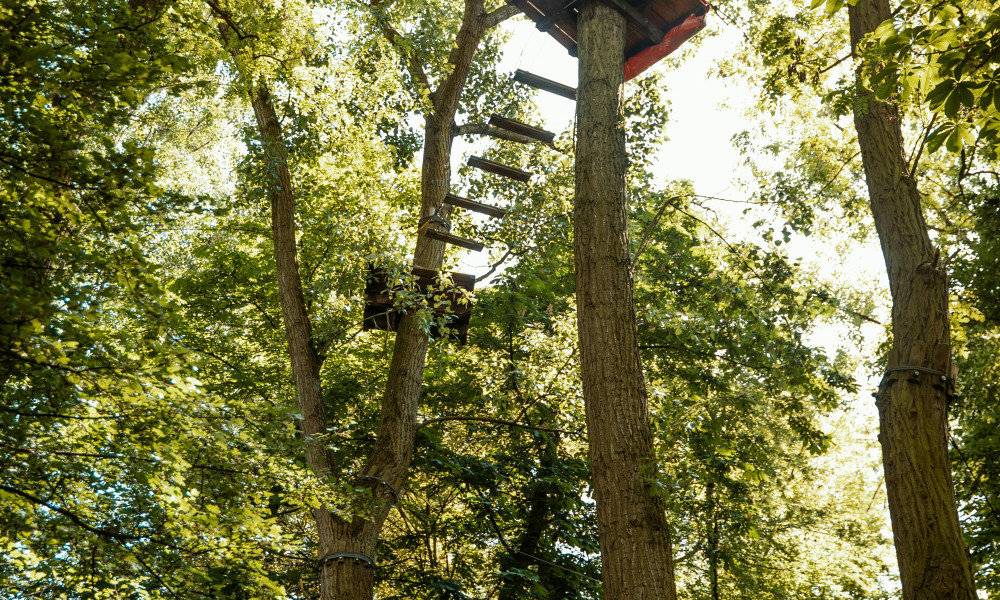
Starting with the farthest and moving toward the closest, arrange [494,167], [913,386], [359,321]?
[359,321] → [494,167] → [913,386]

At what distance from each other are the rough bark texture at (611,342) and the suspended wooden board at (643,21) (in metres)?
0.50

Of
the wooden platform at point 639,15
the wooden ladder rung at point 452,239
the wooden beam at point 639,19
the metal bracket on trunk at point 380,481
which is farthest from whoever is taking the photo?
the wooden ladder rung at point 452,239

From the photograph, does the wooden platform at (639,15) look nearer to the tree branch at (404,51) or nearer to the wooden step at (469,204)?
the tree branch at (404,51)

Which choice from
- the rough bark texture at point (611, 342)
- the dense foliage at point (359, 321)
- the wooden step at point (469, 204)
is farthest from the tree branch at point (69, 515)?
the wooden step at point (469, 204)

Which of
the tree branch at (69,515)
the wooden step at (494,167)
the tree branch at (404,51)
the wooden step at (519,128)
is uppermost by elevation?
the tree branch at (404,51)

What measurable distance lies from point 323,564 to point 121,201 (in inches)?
154

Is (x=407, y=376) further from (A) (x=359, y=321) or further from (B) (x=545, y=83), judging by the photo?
(B) (x=545, y=83)

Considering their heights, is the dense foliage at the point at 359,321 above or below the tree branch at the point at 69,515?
above

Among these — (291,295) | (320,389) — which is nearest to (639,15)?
(291,295)

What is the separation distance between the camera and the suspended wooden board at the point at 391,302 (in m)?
7.00

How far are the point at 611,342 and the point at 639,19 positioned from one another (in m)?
2.66

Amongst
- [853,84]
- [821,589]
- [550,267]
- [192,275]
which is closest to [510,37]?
[550,267]

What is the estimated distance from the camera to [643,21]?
208 inches

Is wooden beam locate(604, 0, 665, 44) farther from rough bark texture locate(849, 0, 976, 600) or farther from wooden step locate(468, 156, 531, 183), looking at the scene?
wooden step locate(468, 156, 531, 183)
